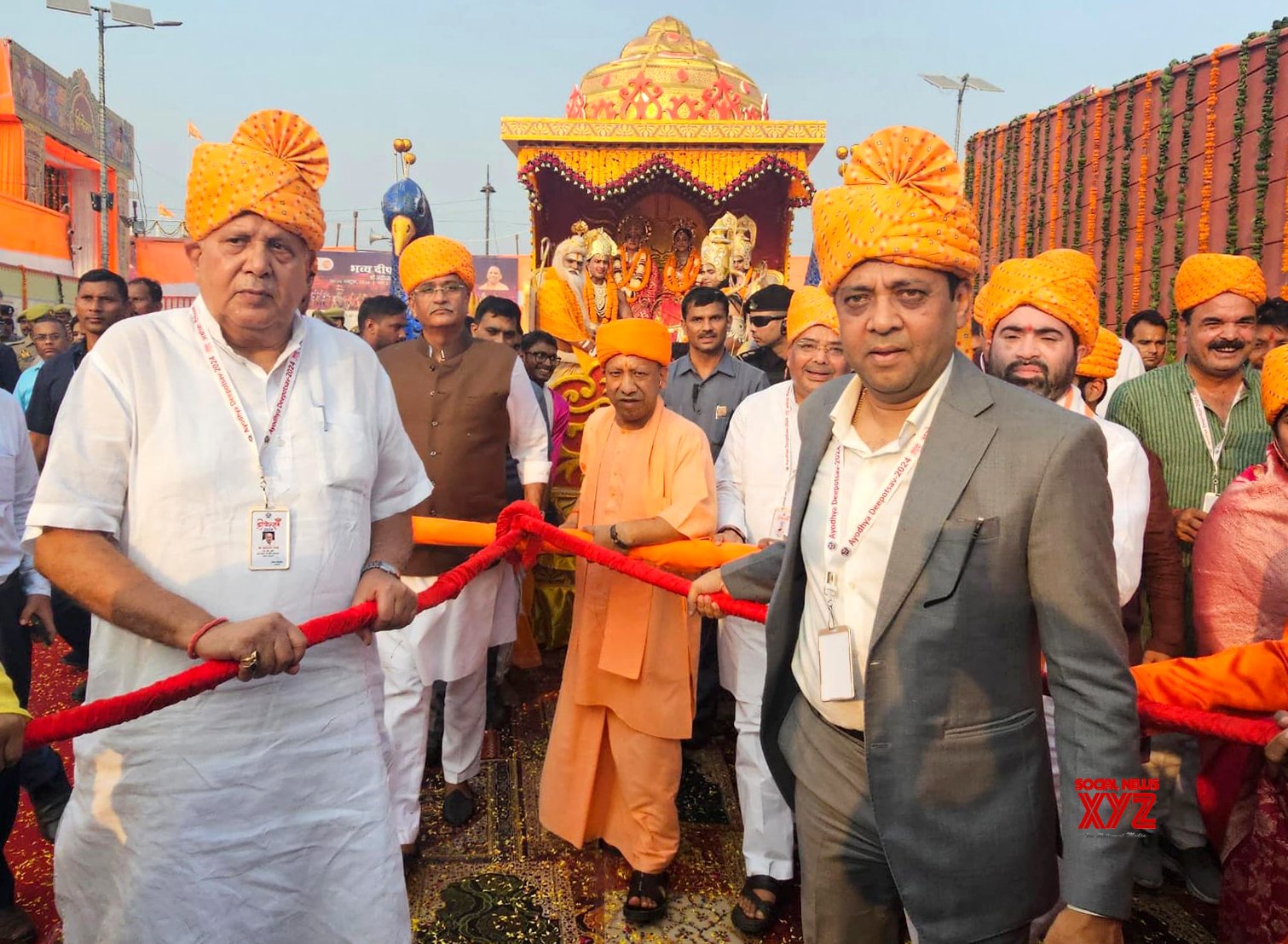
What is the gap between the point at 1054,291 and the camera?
246cm

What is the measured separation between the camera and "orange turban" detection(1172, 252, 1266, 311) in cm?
355

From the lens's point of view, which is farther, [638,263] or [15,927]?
[638,263]

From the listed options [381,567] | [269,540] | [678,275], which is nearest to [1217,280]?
[381,567]

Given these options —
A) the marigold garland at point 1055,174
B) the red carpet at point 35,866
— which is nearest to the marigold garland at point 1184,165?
the marigold garland at point 1055,174

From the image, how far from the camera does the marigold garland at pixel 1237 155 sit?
21.6 feet

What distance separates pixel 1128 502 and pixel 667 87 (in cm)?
1364

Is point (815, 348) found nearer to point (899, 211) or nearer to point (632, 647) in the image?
point (632, 647)

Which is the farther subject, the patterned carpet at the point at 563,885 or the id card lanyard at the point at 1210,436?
the id card lanyard at the point at 1210,436

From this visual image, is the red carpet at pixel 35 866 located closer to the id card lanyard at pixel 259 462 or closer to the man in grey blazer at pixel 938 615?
the id card lanyard at pixel 259 462

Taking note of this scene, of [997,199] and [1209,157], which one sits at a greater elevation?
[997,199]

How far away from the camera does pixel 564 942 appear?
8.94ft

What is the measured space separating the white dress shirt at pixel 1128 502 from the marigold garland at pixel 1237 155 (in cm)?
554

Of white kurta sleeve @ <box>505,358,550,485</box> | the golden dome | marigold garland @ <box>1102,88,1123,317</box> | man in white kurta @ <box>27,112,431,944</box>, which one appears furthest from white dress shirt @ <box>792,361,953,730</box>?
the golden dome

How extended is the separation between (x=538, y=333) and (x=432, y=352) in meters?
2.13
